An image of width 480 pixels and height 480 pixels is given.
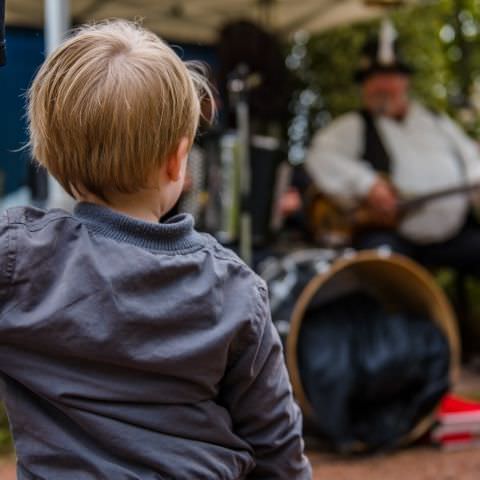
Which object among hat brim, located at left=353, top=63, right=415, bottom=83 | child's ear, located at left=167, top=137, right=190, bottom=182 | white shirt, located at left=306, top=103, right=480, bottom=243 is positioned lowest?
white shirt, located at left=306, top=103, right=480, bottom=243

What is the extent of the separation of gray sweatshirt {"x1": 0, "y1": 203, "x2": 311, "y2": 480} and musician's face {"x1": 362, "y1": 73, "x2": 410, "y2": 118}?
12.3 ft

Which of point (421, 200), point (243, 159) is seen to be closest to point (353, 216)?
point (421, 200)

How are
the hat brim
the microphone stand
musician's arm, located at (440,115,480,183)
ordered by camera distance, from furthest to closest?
the hat brim, musician's arm, located at (440,115,480,183), the microphone stand

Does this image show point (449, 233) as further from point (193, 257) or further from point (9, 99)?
point (193, 257)

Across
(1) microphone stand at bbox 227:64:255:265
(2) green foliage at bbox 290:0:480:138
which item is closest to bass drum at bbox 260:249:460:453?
(1) microphone stand at bbox 227:64:255:265

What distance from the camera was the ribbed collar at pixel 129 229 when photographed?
1.27 m

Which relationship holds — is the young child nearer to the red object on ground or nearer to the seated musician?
the red object on ground

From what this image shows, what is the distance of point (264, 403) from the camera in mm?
1342

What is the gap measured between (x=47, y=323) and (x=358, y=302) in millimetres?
2786

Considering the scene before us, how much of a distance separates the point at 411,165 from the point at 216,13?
1983mm

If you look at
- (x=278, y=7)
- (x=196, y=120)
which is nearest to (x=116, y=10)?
(x=278, y=7)

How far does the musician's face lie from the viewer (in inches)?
193

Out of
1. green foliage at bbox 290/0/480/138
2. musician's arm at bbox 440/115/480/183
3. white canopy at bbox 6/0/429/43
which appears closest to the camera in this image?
musician's arm at bbox 440/115/480/183

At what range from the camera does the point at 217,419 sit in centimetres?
130
